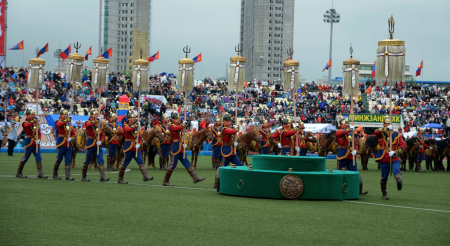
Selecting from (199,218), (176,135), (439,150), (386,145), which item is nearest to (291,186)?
(386,145)

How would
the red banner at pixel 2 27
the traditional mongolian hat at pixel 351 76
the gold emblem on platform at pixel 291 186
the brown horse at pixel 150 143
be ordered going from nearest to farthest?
the gold emblem on platform at pixel 291 186
the traditional mongolian hat at pixel 351 76
the brown horse at pixel 150 143
the red banner at pixel 2 27

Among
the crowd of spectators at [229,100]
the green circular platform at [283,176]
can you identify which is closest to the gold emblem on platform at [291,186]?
the green circular platform at [283,176]

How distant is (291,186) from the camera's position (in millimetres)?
10531

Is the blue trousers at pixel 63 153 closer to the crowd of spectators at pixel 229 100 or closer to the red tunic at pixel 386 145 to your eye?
the red tunic at pixel 386 145

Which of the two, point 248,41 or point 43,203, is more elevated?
point 248,41

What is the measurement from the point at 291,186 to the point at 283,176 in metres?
0.25

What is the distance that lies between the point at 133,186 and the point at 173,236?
20.3 ft

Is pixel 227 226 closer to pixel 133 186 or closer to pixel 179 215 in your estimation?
pixel 179 215

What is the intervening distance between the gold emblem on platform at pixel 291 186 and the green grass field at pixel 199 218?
0.36 metres

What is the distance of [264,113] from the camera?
144ft

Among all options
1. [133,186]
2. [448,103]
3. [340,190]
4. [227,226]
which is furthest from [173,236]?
[448,103]

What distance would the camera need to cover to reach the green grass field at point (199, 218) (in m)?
6.66

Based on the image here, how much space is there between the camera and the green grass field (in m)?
6.66

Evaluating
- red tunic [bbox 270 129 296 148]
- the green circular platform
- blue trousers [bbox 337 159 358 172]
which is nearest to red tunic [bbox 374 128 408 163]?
the green circular platform
